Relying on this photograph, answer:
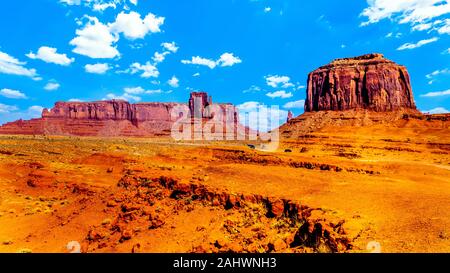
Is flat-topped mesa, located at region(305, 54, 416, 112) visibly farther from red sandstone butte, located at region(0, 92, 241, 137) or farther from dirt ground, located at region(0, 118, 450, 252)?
dirt ground, located at region(0, 118, 450, 252)

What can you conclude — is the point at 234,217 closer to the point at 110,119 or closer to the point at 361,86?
the point at 361,86

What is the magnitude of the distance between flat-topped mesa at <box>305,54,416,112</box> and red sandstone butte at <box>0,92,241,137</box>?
214 ft

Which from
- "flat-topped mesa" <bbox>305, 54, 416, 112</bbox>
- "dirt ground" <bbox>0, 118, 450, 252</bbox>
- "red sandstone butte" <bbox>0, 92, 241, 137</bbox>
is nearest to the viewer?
"dirt ground" <bbox>0, 118, 450, 252</bbox>

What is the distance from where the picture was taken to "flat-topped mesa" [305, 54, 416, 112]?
85.8m

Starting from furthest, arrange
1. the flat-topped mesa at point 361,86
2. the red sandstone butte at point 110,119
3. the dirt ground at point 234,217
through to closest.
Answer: the red sandstone butte at point 110,119, the flat-topped mesa at point 361,86, the dirt ground at point 234,217

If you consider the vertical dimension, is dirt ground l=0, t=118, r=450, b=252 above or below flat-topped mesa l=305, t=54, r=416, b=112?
below

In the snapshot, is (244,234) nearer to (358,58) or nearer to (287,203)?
(287,203)

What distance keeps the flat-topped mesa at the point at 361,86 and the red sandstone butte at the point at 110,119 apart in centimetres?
6535

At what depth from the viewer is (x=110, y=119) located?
567 ft

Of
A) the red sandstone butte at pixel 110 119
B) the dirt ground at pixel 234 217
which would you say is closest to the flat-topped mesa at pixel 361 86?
the red sandstone butte at pixel 110 119

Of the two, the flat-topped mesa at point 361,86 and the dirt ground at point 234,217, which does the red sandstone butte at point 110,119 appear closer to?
the flat-topped mesa at point 361,86

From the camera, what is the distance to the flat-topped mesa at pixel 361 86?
281 feet

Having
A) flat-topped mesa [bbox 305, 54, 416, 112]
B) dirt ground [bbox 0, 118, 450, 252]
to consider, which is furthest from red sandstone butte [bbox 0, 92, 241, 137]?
dirt ground [bbox 0, 118, 450, 252]

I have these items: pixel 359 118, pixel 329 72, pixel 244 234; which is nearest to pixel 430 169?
pixel 244 234
